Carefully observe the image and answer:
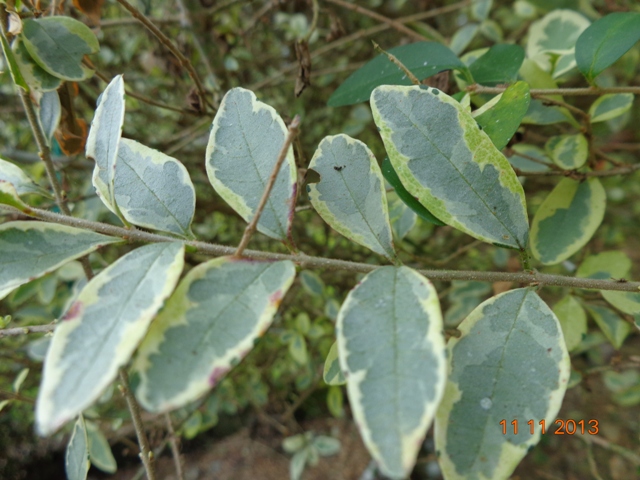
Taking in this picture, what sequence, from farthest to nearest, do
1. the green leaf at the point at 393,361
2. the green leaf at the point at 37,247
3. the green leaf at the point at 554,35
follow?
1. the green leaf at the point at 554,35
2. the green leaf at the point at 37,247
3. the green leaf at the point at 393,361

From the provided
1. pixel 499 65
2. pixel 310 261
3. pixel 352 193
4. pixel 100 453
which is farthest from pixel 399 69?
pixel 100 453

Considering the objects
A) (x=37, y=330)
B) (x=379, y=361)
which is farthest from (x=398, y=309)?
(x=37, y=330)

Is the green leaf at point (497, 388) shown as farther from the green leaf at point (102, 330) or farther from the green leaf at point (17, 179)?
the green leaf at point (17, 179)

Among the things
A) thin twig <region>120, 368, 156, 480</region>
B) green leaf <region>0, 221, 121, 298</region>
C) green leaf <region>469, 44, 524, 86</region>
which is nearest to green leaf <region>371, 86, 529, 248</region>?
green leaf <region>469, 44, 524, 86</region>

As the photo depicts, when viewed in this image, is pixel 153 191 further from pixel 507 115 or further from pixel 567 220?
pixel 567 220

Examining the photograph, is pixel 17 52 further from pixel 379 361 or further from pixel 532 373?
pixel 532 373

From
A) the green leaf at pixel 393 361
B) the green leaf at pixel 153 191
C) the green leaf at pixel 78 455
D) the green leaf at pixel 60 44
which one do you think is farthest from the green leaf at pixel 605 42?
the green leaf at pixel 78 455
